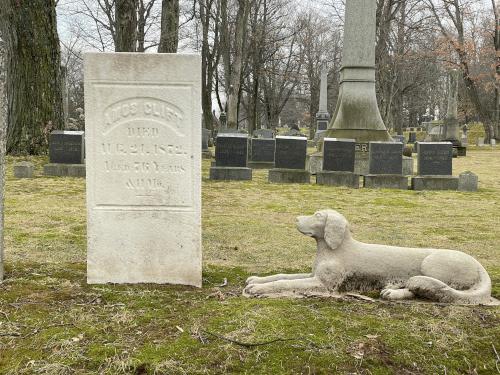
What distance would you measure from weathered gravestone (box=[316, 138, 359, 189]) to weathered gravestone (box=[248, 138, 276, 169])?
4.41m

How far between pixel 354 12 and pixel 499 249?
9.69 meters

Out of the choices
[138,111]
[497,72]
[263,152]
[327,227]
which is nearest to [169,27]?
[263,152]

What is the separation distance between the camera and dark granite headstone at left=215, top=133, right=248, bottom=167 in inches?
549

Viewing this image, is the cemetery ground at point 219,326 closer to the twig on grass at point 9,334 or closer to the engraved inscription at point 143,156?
the twig on grass at point 9,334

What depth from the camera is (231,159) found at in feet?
45.9

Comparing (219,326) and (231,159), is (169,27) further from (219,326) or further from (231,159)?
(219,326)

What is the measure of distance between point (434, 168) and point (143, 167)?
33.4 ft

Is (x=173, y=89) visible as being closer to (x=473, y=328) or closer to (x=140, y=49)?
(x=473, y=328)

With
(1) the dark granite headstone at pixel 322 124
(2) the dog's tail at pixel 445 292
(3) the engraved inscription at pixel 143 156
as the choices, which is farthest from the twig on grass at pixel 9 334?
(1) the dark granite headstone at pixel 322 124

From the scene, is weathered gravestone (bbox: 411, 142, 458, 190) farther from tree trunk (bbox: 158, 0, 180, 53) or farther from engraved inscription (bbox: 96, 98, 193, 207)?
engraved inscription (bbox: 96, 98, 193, 207)

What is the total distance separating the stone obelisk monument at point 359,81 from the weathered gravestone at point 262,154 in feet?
10.7

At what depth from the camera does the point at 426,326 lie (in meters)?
3.38

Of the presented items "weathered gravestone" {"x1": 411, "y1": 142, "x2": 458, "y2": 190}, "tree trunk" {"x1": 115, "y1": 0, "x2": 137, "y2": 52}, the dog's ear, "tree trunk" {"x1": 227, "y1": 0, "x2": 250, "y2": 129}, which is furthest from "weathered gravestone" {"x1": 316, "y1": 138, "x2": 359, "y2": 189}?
"tree trunk" {"x1": 227, "y1": 0, "x2": 250, "y2": 129}

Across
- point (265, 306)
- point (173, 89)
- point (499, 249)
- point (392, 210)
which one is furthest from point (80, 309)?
point (392, 210)
